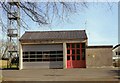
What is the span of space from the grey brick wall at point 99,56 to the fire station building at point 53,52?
0.93 meters

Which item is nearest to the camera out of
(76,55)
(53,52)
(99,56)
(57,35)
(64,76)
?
(64,76)

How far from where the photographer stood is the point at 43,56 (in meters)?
38.8

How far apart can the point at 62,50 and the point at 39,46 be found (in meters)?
3.19

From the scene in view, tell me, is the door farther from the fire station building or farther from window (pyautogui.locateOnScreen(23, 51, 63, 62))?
window (pyautogui.locateOnScreen(23, 51, 63, 62))

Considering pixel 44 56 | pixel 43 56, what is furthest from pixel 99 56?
pixel 43 56

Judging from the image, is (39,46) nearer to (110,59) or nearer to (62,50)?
(62,50)

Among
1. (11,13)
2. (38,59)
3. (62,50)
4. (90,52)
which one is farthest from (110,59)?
(11,13)

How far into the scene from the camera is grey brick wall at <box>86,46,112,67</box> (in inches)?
1501

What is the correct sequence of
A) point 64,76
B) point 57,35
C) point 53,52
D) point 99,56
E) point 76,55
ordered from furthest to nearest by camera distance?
point 57,35 → point 76,55 → point 53,52 → point 99,56 → point 64,76

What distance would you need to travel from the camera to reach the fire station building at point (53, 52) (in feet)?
127

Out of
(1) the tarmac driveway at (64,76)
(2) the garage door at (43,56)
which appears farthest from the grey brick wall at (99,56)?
(1) the tarmac driveway at (64,76)

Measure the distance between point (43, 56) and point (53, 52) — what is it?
57.3 inches

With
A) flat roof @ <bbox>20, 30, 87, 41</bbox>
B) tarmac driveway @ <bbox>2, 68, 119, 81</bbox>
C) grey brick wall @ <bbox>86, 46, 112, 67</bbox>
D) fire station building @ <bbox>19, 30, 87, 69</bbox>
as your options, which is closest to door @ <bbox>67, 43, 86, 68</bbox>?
fire station building @ <bbox>19, 30, 87, 69</bbox>

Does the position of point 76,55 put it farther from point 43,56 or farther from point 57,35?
point 43,56
